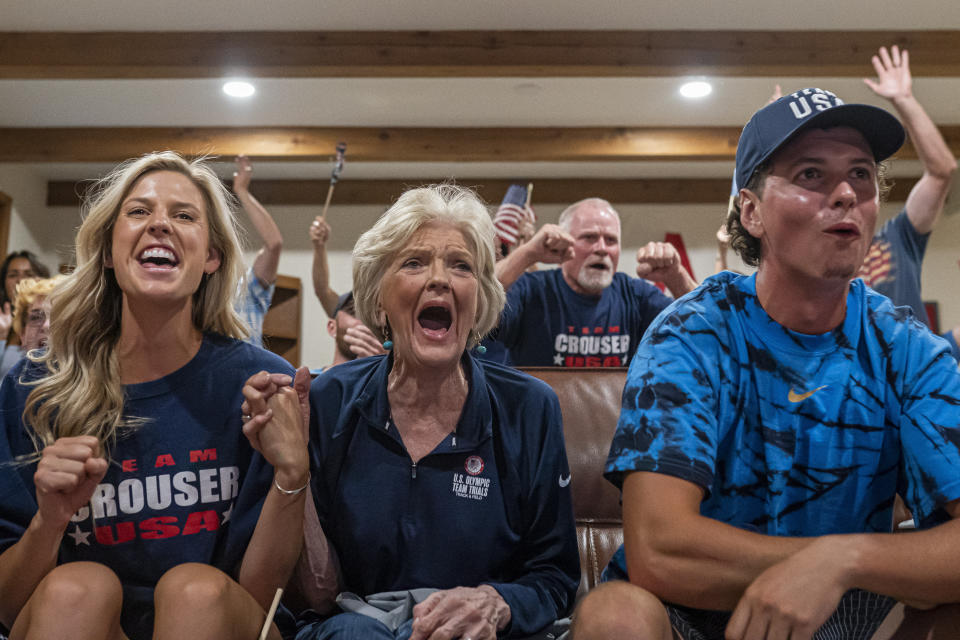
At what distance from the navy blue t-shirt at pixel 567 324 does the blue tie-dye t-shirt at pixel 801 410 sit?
1.72m

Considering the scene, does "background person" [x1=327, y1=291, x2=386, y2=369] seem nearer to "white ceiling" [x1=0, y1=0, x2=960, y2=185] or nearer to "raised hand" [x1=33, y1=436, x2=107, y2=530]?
"raised hand" [x1=33, y1=436, x2=107, y2=530]

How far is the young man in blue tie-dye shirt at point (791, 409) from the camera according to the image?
3.84 feet

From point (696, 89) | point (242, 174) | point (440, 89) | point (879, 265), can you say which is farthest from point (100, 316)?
point (696, 89)

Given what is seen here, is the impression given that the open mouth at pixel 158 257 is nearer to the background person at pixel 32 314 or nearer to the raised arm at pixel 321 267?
the background person at pixel 32 314

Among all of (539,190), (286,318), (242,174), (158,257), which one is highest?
(539,190)

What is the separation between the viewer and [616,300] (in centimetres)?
334

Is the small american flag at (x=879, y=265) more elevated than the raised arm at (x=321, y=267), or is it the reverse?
the raised arm at (x=321, y=267)

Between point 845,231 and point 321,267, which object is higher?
point 321,267

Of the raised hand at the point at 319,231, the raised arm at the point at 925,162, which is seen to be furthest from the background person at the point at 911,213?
the raised hand at the point at 319,231

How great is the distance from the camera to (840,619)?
1259mm

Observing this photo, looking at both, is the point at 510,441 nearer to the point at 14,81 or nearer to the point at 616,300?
the point at 616,300

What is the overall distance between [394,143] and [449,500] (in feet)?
15.1

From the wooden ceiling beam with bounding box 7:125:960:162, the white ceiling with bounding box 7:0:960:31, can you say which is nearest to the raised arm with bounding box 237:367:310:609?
the white ceiling with bounding box 7:0:960:31

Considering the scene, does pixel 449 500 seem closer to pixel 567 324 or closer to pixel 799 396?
pixel 799 396
